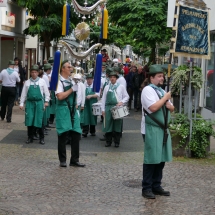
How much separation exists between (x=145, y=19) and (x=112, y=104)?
32.7 ft

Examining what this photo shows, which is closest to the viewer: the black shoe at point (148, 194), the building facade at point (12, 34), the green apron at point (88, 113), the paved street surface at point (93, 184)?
the paved street surface at point (93, 184)

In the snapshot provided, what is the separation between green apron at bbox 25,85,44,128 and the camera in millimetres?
12945

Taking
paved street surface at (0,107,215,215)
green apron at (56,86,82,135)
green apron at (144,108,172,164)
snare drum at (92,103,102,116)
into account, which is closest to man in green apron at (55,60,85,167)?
green apron at (56,86,82,135)

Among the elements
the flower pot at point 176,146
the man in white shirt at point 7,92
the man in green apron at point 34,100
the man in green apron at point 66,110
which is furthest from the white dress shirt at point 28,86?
the man in white shirt at point 7,92

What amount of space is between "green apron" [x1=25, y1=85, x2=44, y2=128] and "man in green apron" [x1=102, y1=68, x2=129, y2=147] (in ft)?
4.81

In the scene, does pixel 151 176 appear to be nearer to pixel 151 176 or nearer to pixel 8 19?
pixel 151 176

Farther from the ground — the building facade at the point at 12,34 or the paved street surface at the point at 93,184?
the building facade at the point at 12,34

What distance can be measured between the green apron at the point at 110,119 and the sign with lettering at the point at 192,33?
105 inches

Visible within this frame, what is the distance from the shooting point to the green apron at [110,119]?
42.5ft

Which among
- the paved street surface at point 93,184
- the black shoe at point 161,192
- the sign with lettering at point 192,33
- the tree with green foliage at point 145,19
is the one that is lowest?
the paved street surface at point 93,184

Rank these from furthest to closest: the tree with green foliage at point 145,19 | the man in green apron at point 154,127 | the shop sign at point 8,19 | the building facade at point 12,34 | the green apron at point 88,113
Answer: the building facade at point 12,34 < the shop sign at point 8,19 < the tree with green foliage at point 145,19 < the green apron at point 88,113 < the man in green apron at point 154,127

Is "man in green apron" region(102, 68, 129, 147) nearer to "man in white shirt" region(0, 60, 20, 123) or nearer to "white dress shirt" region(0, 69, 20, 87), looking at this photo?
"man in white shirt" region(0, 60, 20, 123)

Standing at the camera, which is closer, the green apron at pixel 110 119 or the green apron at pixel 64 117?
the green apron at pixel 64 117

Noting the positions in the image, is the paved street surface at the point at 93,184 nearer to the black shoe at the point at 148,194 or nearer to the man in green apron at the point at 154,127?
the black shoe at the point at 148,194
